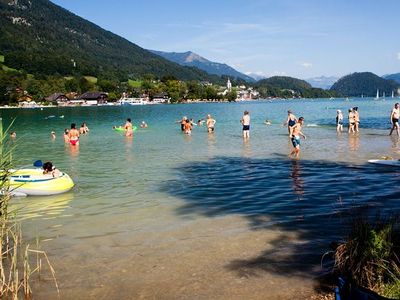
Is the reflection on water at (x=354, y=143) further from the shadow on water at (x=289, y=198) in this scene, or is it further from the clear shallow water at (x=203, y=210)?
the shadow on water at (x=289, y=198)

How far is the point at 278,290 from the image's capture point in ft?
21.1

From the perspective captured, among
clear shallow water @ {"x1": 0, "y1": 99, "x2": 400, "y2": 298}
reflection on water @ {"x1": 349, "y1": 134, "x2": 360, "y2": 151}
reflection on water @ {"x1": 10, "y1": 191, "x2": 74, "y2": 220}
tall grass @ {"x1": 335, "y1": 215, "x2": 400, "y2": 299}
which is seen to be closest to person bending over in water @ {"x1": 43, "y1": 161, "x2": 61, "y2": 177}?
reflection on water @ {"x1": 10, "y1": 191, "x2": 74, "y2": 220}

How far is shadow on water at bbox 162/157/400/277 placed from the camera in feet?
25.6

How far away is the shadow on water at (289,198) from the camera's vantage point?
7809 mm

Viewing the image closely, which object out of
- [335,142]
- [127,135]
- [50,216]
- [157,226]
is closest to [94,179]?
Result: [50,216]

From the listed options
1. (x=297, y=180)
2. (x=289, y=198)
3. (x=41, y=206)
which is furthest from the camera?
(x=297, y=180)

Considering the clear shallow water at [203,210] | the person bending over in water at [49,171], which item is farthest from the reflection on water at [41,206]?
the person bending over in water at [49,171]

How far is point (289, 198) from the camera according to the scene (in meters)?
12.0

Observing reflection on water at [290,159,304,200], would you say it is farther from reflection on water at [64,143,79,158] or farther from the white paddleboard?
reflection on water at [64,143,79,158]

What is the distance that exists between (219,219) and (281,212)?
5.28ft

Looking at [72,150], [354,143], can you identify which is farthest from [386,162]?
[72,150]

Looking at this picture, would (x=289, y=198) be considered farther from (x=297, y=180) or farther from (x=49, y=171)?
(x=49, y=171)

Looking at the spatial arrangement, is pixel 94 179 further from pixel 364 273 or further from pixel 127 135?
pixel 127 135

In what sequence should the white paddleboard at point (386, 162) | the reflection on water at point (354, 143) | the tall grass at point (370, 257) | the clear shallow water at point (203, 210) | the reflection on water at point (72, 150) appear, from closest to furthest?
the tall grass at point (370, 257)
the clear shallow water at point (203, 210)
the white paddleboard at point (386, 162)
the reflection on water at point (354, 143)
the reflection on water at point (72, 150)
